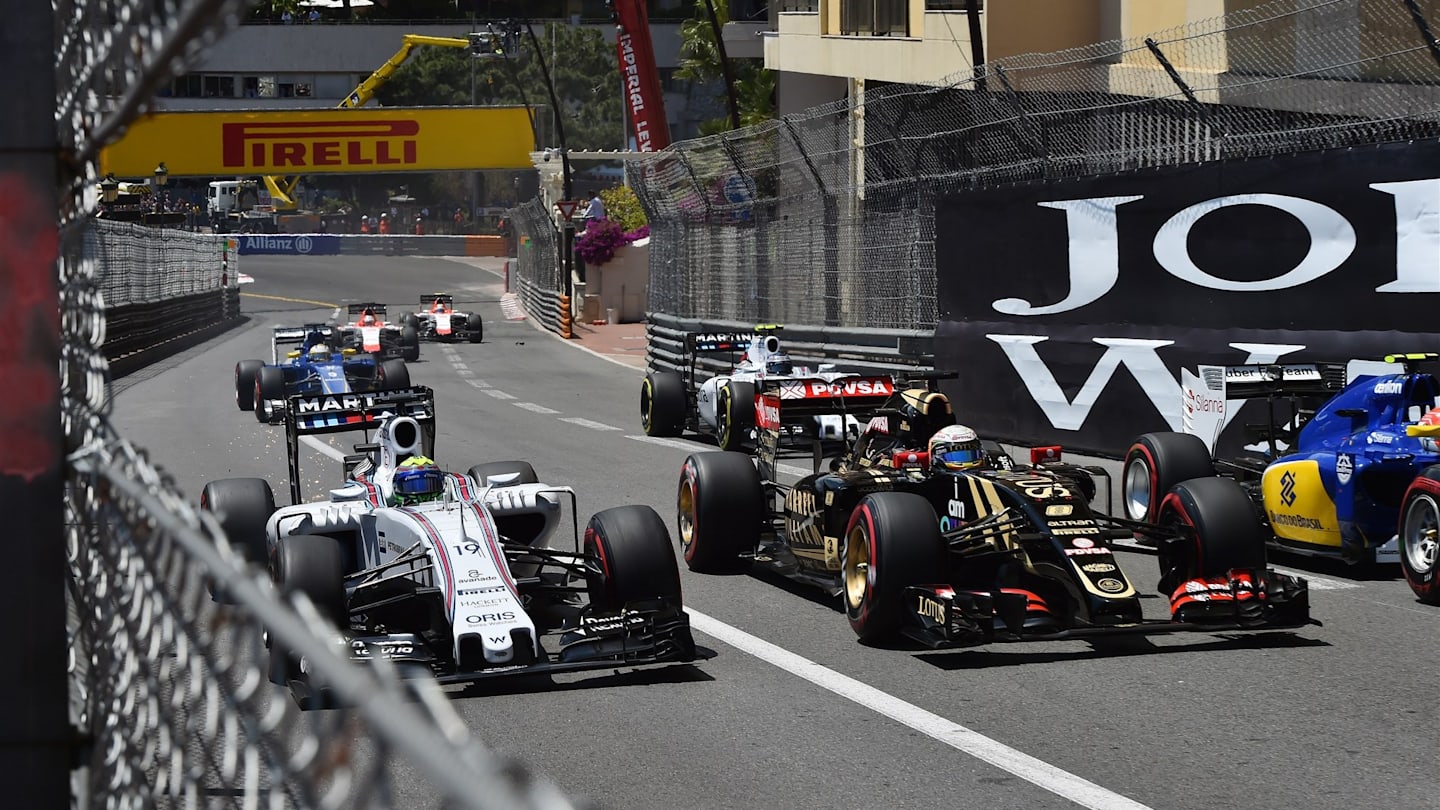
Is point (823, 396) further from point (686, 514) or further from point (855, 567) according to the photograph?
point (855, 567)

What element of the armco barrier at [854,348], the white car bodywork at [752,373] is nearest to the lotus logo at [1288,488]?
the white car bodywork at [752,373]

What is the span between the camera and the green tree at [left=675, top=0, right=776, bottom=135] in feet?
155

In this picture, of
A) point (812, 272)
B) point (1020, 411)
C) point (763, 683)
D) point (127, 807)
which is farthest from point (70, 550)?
point (812, 272)

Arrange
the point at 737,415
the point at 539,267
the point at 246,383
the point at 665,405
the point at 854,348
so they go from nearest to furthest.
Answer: the point at 737,415
the point at 665,405
the point at 854,348
the point at 246,383
the point at 539,267

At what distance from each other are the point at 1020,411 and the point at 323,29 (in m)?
68.3

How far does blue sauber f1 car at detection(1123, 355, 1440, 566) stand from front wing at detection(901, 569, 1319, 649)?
167cm

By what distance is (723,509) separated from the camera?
9.73 meters

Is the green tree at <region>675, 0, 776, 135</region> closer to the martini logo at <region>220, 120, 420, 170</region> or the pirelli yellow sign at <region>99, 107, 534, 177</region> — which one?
the pirelli yellow sign at <region>99, 107, 534, 177</region>

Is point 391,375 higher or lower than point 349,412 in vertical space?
lower

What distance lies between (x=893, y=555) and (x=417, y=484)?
86.1 inches

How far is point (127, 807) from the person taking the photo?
3.12m

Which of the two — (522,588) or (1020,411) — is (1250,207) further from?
(522,588)

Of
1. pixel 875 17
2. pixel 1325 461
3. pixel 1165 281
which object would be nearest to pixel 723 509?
pixel 1325 461

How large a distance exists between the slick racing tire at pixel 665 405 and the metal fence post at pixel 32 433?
1503cm
